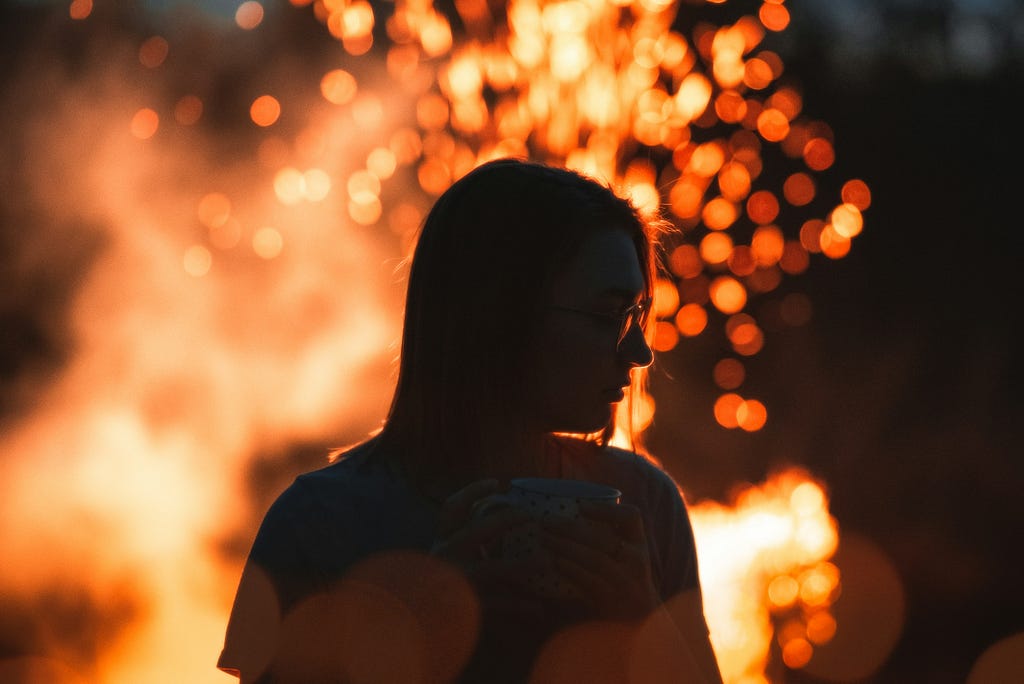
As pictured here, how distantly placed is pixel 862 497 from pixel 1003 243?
2758 millimetres

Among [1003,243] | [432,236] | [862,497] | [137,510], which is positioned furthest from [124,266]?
[432,236]

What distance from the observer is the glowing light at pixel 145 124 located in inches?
430

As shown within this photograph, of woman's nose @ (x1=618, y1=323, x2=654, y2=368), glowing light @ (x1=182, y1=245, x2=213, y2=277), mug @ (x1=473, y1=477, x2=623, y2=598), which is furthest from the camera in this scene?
glowing light @ (x1=182, y1=245, x2=213, y2=277)

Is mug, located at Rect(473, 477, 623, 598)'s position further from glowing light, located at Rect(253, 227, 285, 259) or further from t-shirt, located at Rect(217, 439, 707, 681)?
glowing light, located at Rect(253, 227, 285, 259)

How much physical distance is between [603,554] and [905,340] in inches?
393

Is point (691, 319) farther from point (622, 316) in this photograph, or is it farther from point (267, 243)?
point (622, 316)

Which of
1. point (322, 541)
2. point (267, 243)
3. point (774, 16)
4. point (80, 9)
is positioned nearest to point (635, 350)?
point (322, 541)

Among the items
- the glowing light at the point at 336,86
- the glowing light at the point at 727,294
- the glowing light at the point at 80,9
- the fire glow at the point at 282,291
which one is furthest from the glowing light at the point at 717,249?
the glowing light at the point at 80,9

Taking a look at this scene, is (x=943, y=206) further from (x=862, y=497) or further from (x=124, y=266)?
(x=124, y=266)

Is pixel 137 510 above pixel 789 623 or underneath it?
above

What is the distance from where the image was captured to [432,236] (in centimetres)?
185

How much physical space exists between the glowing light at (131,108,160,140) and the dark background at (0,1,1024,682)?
91cm

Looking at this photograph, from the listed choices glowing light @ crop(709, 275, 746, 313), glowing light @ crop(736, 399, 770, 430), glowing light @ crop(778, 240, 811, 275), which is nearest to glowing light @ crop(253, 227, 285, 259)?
glowing light @ crop(709, 275, 746, 313)

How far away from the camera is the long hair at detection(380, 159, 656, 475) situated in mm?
1766
